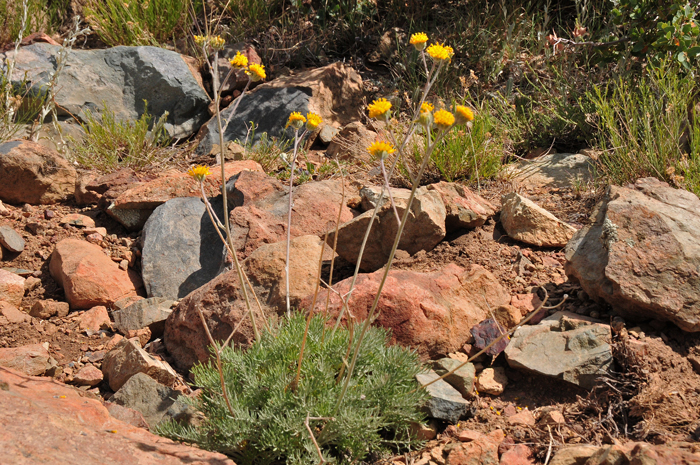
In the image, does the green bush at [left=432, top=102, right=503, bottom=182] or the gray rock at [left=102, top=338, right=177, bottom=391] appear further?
the green bush at [left=432, top=102, right=503, bottom=182]

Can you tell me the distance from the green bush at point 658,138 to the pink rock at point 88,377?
332 centimetres

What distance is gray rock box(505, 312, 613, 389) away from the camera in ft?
7.86

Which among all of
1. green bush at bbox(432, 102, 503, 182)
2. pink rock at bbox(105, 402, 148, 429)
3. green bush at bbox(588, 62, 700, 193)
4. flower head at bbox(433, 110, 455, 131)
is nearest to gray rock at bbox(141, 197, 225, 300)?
pink rock at bbox(105, 402, 148, 429)

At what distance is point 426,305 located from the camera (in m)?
2.69

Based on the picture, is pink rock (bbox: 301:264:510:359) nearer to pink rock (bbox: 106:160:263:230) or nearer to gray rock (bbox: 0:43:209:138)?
pink rock (bbox: 106:160:263:230)

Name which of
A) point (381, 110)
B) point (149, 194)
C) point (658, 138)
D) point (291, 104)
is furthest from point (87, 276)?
point (658, 138)

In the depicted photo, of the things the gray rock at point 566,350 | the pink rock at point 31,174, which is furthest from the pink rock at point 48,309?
the gray rock at point 566,350

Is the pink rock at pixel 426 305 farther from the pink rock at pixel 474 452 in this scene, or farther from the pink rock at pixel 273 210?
the pink rock at pixel 273 210

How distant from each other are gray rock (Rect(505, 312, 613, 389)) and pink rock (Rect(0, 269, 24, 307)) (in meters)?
2.90

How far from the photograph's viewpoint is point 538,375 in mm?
2488

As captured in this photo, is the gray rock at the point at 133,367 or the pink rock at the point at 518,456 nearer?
the pink rock at the point at 518,456

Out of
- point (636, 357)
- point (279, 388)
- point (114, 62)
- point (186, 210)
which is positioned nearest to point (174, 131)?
point (114, 62)

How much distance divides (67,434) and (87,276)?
198 cm

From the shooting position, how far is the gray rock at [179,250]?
12.2 feet
